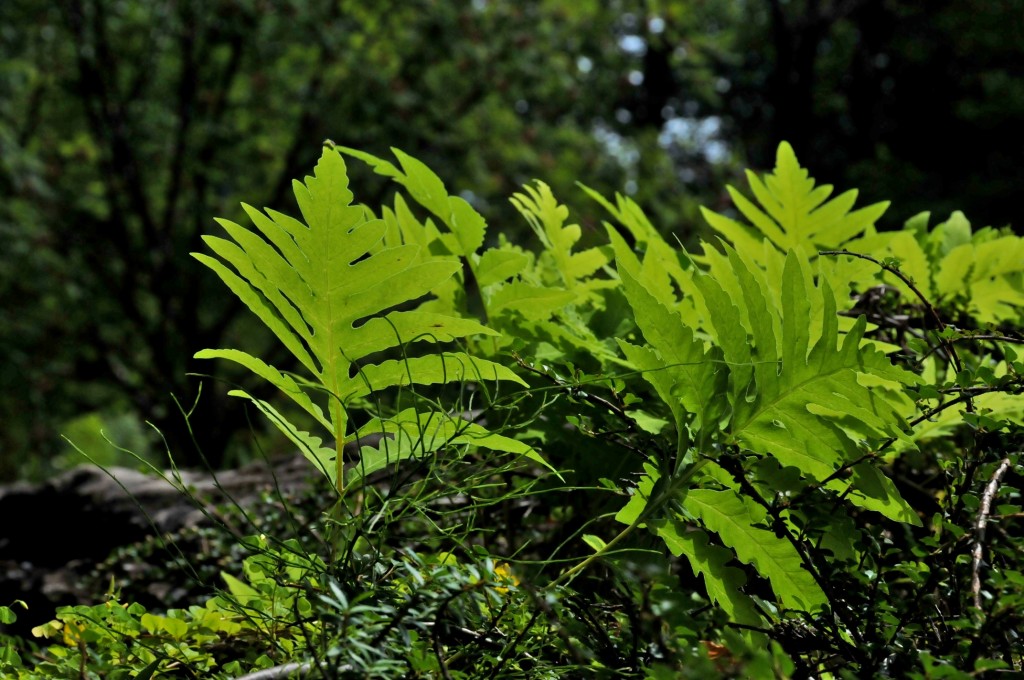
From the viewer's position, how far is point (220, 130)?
338 inches

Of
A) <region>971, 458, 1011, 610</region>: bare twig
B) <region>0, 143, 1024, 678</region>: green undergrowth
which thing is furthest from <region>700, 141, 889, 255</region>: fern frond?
<region>971, 458, 1011, 610</region>: bare twig

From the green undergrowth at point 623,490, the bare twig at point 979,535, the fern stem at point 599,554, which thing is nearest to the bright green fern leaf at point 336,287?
the green undergrowth at point 623,490

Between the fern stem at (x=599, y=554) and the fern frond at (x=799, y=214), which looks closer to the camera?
the fern stem at (x=599, y=554)

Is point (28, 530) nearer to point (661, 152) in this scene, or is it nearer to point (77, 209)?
point (77, 209)

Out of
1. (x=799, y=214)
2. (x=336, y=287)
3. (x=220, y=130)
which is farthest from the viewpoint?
(x=220, y=130)

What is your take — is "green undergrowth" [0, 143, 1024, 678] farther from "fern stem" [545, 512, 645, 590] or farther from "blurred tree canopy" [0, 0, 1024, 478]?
"blurred tree canopy" [0, 0, 1024, 478]

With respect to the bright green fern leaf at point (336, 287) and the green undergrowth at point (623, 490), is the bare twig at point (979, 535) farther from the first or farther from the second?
the bright green fern leaf at point (336, 287)

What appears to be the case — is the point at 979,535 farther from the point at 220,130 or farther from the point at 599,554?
the point at 220,130

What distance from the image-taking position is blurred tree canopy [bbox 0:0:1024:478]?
839cm

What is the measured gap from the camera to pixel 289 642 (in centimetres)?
98

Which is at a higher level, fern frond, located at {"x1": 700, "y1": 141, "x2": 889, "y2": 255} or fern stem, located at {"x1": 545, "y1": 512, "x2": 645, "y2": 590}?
fern frond, located at {"x1": 700, "y1": 141, "x2": 889, "y2": 255}

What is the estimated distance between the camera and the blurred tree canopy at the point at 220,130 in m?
8.39

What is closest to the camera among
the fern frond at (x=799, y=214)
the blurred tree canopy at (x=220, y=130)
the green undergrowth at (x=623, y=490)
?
the green undergrowth at (x=623, y=490)

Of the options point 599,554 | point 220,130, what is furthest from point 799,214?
point 220,130
